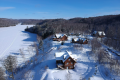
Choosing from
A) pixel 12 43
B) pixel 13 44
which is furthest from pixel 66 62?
pixel 12 43

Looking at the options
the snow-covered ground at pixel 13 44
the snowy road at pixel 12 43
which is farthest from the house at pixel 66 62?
the snowy road at pixel 12 43

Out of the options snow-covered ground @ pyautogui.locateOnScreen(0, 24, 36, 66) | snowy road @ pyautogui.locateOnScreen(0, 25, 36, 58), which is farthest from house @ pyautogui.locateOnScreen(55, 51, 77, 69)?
snowy road @ pyautogui.locateOnScreen(0, 25, 36, 58)

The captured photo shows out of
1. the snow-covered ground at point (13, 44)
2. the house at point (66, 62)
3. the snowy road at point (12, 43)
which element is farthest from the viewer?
the snowy road at point (12, 43)

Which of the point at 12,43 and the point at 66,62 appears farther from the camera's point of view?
the point at 12,43

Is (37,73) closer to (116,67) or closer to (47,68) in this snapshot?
(47,68)

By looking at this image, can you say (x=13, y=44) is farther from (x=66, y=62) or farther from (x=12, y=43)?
(x=66, y=62)

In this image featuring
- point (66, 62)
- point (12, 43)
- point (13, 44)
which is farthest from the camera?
point (12, 43)

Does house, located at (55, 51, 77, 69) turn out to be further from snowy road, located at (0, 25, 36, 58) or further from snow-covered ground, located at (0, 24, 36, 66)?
snowy road, located at (0, 25, 36, 58)

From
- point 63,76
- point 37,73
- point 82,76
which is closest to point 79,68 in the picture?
point 82,76

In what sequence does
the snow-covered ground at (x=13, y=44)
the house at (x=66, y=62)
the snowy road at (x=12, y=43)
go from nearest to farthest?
the house at (x=66, y=62)
the snow-covered ground at (x=13, y=44)
the snowy road at (x=12, y=43)

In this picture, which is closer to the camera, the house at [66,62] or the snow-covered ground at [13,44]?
the house at [66,62]

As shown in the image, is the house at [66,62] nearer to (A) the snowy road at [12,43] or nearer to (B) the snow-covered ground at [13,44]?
(B) the snow-covered ground at [13,44]
